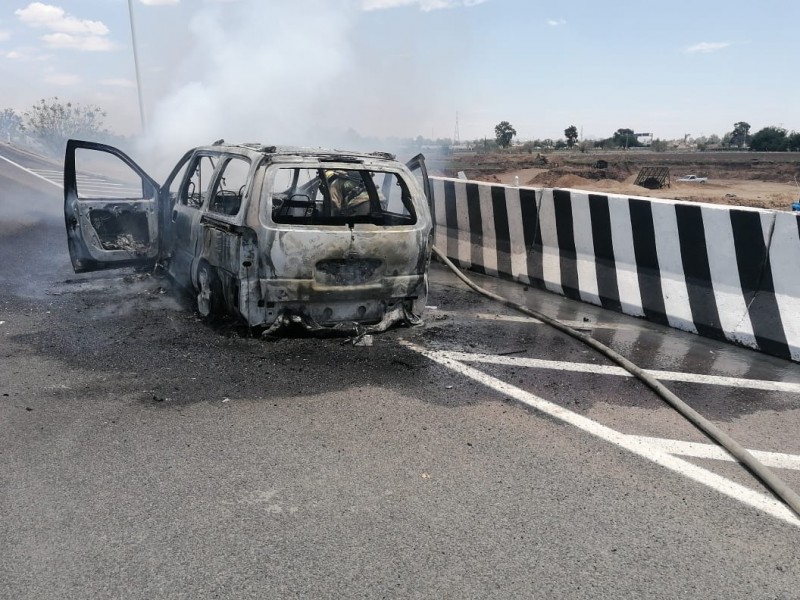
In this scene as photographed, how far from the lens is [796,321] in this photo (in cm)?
525

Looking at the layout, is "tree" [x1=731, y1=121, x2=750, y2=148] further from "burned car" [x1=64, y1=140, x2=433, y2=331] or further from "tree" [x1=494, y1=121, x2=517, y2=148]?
"burned car" [x1=64, y1=140, x2=433, y2=331]

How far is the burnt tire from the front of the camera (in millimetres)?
5695

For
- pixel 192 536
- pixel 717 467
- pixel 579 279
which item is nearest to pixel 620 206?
pixel 579 279

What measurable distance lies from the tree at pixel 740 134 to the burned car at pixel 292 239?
215 feet

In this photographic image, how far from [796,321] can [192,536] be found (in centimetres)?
489

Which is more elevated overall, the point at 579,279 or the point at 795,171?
the point at 795,171

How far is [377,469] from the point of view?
11.2 feet

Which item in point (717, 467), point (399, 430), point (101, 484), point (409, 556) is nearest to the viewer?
point (409, 556)

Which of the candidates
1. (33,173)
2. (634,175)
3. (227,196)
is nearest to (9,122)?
(33,173)

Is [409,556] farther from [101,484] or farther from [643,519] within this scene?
[101,484]

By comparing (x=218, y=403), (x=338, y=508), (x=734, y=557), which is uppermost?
(x=218, y=403)

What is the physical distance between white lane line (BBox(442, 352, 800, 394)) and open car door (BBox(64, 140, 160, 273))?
3987mm

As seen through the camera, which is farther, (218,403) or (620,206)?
(620,206)

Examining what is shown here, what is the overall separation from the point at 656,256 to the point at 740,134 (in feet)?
229
